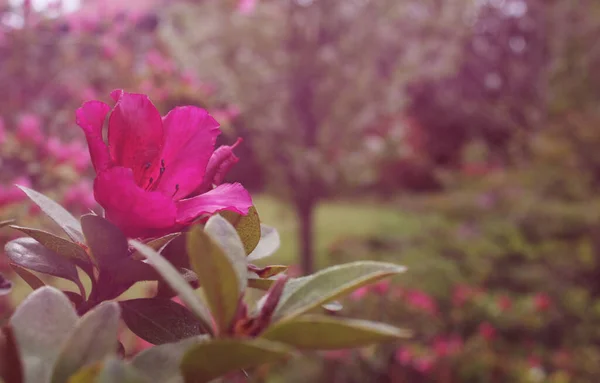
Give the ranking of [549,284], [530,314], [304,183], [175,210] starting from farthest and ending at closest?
[304,183] < [549,284] < [530,314] < [175,210]

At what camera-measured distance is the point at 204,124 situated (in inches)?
20.1

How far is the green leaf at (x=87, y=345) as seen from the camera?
1.17 feet

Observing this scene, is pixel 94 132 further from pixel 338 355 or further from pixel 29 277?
Answer: pixel 338 355

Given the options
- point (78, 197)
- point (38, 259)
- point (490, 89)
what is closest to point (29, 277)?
point (38, 259)

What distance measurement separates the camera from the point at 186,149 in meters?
0.51

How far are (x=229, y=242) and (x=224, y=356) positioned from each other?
0.11m

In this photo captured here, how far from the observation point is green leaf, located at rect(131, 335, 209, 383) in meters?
0.37

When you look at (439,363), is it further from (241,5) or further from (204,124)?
(204,124)

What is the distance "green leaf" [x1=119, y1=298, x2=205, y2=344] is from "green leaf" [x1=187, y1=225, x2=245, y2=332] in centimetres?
9

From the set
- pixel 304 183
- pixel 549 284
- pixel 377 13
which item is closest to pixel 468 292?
pixel 549 284

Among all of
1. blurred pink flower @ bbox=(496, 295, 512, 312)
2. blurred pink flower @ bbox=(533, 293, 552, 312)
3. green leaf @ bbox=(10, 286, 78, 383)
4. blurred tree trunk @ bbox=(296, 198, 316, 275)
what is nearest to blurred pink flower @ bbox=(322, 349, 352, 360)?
blurred pink flower @ bbox=(496, 295, 512, 312)

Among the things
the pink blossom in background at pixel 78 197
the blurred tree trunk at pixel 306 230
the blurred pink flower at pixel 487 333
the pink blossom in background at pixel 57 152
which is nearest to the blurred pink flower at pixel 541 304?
the blurred pink flower at pixel 487 333

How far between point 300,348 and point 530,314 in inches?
160

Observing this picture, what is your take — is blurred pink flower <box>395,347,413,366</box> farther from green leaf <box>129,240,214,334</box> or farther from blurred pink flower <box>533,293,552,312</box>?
green leaf <box>129,240,214,334</box>
